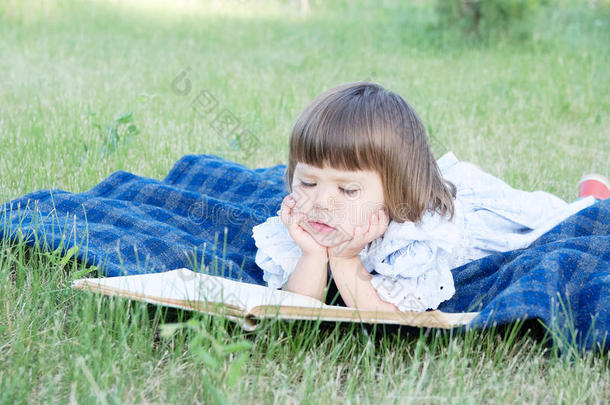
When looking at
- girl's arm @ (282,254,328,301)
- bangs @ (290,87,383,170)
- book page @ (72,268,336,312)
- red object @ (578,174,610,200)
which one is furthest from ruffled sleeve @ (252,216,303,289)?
red object @ (578,174,610,200)

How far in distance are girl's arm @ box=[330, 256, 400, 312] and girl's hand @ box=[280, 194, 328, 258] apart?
Result: 0.06m

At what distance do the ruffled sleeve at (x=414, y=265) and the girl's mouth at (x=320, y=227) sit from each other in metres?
0.22

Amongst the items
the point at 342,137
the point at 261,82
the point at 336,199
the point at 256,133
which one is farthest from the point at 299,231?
the point at 261,82

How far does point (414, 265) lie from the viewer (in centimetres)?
234

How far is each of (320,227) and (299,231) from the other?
78 millimetres

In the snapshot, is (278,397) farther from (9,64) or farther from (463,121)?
(9,64)

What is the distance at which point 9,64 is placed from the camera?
21.1 ft

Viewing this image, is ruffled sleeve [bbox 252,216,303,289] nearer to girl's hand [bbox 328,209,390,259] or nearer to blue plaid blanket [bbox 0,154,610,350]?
blue plaid blanket [bbox 0,154,610,350]

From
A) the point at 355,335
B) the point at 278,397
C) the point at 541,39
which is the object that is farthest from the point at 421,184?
the point at 541,39

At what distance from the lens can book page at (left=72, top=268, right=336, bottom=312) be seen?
6.59 ft

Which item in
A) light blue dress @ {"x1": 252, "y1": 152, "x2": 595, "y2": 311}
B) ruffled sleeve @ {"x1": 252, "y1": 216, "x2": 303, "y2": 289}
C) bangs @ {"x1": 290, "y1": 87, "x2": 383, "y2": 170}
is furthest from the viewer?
ruffled sleeve @ {"x1": 252, "y1": 216, "x2": 303, "y2": 289}

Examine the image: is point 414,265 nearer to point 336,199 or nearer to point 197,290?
point 336,199

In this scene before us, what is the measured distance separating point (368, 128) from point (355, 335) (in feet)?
2.17

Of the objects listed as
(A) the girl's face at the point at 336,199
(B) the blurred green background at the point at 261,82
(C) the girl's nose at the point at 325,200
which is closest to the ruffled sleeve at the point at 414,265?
(A) the girl's face at the point at 336,199
